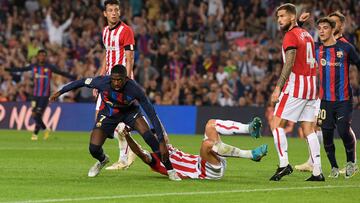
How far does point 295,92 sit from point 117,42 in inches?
140

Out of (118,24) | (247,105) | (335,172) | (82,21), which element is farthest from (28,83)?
(335,172)

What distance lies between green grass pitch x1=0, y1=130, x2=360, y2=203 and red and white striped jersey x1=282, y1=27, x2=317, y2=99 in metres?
1.20

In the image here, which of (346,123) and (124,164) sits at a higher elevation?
(346,123)

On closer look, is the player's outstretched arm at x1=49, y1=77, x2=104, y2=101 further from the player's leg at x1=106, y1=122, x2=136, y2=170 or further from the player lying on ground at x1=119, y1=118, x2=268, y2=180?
the player's leg at x1=106, y1=122, x2=136, y2=170

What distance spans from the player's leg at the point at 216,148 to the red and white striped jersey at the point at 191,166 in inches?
7.1

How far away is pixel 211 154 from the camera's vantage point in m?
13.6

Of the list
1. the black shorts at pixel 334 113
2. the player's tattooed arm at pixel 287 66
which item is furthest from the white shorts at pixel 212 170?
the black shorts at pixel 334 113

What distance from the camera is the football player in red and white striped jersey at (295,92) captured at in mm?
13844

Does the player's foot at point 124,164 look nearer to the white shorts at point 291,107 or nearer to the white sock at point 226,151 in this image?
the white sock at point 226,151

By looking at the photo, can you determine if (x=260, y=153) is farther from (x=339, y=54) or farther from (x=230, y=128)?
(x=339, y=54)

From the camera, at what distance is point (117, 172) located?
1538 cm

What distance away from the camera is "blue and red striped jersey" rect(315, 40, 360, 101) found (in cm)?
1504

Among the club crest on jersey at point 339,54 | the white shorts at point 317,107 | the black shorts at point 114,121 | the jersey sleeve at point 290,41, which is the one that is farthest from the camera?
the club crest on jersey at point 339,54

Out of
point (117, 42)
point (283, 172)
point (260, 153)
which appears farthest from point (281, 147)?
point (117, 42)
